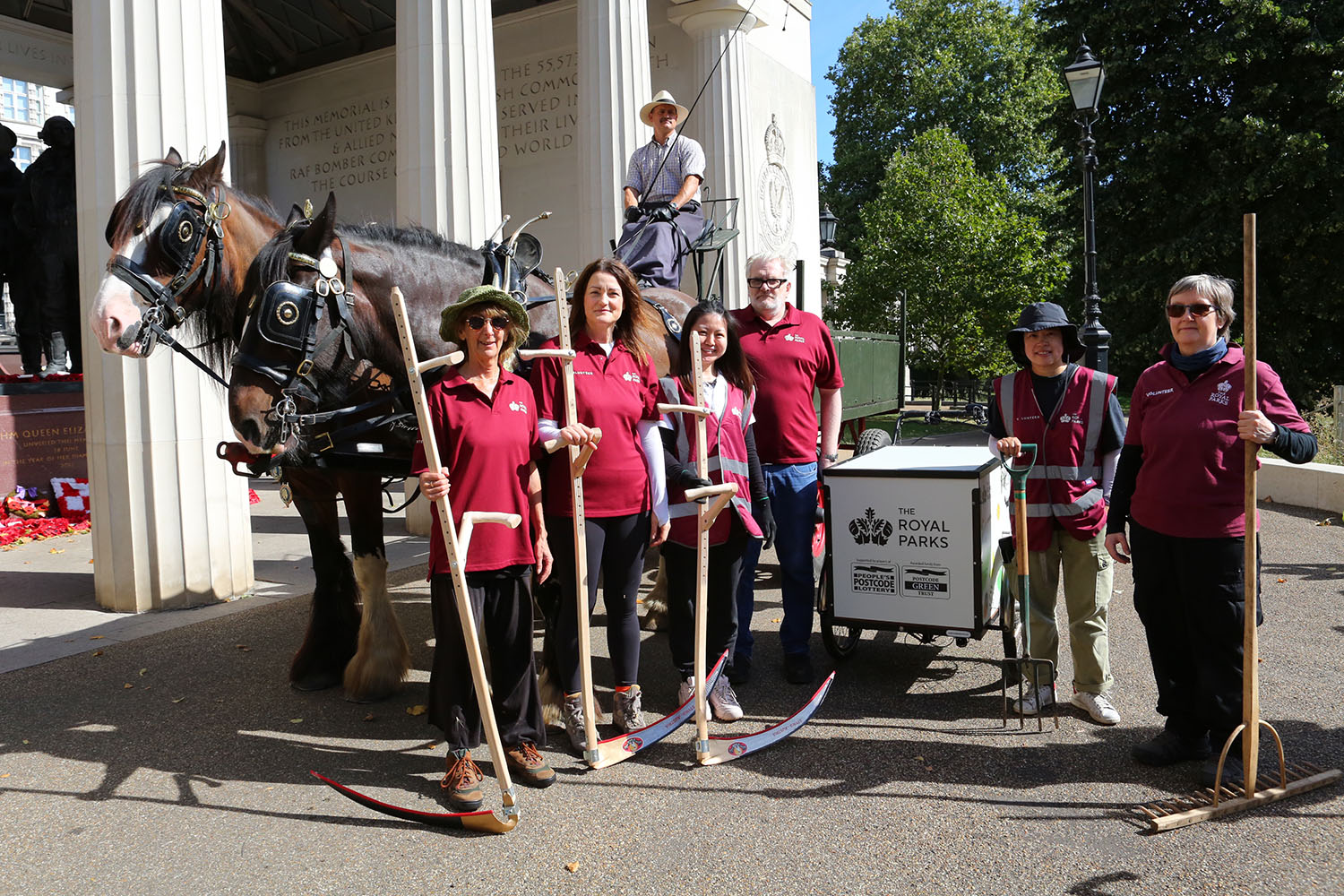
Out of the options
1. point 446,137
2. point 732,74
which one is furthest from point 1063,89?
point 446,137

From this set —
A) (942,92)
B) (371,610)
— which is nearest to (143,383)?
(371,610)

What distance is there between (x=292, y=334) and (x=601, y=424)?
120cm

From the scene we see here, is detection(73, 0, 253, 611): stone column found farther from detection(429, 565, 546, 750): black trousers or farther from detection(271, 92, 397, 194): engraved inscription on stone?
detection(271, 92, 397, 194): engraved inscription on stone

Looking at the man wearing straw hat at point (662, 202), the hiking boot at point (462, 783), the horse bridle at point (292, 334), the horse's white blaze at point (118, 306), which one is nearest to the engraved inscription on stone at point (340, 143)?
the man wearing straw hat at point (662, 202)

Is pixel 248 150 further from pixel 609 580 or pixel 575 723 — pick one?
pixel 575 723

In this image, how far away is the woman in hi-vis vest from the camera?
165 inches

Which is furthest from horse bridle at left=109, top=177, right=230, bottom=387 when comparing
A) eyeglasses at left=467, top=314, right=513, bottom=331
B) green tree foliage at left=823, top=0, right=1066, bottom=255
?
green tree foliage at left=823, top=0, right=1066, bottom=255

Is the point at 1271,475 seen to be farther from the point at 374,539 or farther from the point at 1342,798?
the point at 374,539

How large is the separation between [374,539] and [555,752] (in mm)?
1396

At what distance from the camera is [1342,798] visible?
3.27 meters

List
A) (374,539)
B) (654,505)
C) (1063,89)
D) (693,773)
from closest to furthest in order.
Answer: (693,773), (654,505), (374,539), (1063,89)

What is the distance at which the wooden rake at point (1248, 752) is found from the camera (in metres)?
3.13

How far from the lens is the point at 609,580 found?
390 cm

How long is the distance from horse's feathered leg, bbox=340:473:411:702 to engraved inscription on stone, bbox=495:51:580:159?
11266mm
